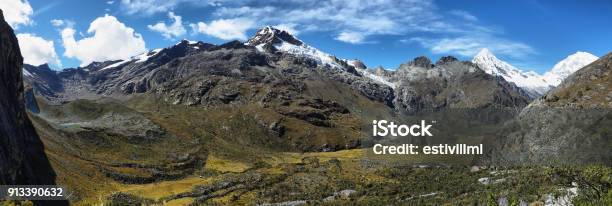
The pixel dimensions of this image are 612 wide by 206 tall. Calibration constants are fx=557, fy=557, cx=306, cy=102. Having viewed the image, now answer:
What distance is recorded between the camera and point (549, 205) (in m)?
93.9

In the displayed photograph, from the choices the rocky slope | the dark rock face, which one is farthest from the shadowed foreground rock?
the rocky slope

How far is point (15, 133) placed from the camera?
152 meters

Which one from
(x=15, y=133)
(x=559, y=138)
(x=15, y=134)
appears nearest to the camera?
(x=559, y=138)

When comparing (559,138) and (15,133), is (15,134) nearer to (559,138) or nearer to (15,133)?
(15,133)

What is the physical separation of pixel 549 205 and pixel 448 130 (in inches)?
1030

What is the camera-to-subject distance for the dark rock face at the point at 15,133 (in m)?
134

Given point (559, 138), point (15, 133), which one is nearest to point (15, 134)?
point (15, 133)

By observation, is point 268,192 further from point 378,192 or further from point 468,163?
point 468,163

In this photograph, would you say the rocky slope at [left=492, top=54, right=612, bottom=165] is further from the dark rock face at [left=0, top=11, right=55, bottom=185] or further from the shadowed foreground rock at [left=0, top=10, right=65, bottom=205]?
the dark rock face at [left=0, top=11, right=55, bottom=185]

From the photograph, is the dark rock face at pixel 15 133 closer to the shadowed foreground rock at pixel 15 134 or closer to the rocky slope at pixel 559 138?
the shadowed foreground rock at pixel 15 134

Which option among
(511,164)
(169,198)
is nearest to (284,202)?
(169,198)

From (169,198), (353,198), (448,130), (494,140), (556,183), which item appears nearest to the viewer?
(556,183)

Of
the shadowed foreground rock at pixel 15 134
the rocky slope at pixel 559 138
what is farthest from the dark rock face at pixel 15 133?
the rocky slope at pixel 559 138

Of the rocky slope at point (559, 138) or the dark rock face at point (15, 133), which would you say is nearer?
the rocky slope at point (559, 138)
